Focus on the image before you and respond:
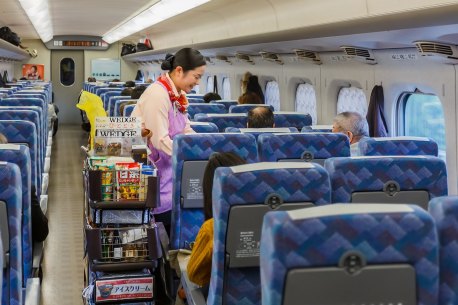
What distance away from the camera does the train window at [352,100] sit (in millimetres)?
9969

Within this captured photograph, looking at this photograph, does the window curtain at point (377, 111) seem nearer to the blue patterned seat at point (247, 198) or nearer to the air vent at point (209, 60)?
the blue patterned seat at point (247, 198)

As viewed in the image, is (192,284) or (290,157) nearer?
(192,284)

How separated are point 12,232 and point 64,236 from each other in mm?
5629

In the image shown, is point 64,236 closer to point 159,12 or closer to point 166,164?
point 166,164

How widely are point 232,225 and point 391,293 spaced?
101 centimetres

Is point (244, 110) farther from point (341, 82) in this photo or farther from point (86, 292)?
point (86, 292)

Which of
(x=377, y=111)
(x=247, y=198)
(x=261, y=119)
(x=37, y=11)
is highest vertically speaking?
(x=37, y=11)

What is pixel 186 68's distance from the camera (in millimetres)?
5918

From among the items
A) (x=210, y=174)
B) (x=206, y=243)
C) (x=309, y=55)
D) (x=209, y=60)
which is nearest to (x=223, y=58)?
(x=209, y=60)

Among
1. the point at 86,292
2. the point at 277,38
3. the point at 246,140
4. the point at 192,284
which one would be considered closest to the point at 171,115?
the point at 246,140

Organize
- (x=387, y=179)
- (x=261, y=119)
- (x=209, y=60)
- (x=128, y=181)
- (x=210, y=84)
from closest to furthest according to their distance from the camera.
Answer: (x=387, y=179) < (x=128, y=181) < (x=261, y=119) < (x=209, y=60) < (x=210, y=84)

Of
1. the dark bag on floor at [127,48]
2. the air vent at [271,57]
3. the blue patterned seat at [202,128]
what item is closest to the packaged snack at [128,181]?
the blue patterned seat at [202,128]

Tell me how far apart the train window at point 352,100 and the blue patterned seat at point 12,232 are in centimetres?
684

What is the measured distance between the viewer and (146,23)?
55.4ft
